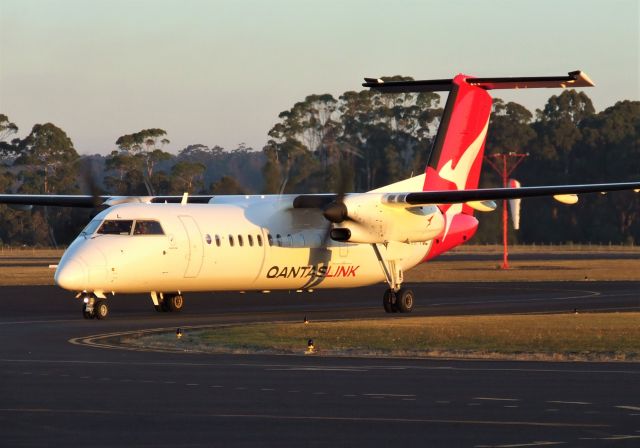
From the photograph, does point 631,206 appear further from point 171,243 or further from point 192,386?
point 192,386

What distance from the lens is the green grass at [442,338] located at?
2097cm

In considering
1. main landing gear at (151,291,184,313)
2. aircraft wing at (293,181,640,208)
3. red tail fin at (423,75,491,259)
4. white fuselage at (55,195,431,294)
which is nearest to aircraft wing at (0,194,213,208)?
white fuselage at (55,195,431,294)

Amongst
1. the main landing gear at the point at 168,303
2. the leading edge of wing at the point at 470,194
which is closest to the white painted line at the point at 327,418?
the main landing gear at the point at 168,303

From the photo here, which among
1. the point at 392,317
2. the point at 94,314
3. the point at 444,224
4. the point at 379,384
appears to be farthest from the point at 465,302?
the point at 379,384

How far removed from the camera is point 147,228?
29172mm

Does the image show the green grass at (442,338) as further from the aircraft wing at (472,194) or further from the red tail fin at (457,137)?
the red tail fin at (457,137)

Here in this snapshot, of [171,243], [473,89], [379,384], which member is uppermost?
[473,89]

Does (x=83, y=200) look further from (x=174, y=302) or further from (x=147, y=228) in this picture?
(x=147, y=228)

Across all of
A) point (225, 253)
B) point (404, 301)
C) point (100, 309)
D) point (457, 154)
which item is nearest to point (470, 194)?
point (404, 301)

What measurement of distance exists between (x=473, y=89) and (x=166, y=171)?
7690 centimetres

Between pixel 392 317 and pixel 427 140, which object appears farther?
pixel 427 140

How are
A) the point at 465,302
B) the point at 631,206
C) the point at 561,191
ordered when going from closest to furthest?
the point at 561,191
the point at 465,302
the point at 631,206

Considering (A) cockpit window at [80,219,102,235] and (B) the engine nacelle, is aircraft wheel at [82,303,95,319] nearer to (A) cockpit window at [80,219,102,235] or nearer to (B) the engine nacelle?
(A) cockpit window at [80,219,102,235]

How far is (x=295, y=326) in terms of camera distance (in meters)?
26.4
